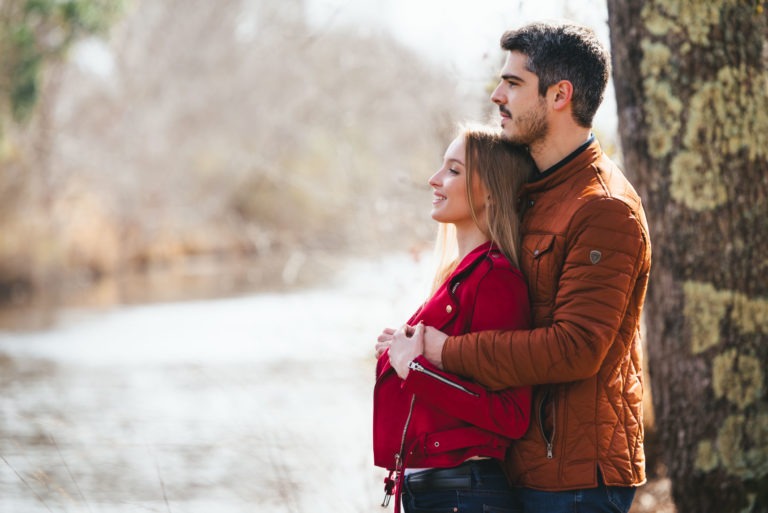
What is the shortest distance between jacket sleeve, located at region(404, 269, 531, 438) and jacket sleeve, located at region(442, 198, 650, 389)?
45mm

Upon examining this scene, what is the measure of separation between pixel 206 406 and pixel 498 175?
7.66 m

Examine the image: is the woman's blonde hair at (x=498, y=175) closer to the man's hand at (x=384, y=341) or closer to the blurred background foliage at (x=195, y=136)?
the man's hand at (x=384, y=341)

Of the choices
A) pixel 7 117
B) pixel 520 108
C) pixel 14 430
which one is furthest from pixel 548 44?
pixel 7 117

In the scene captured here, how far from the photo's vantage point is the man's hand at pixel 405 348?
8.19ft

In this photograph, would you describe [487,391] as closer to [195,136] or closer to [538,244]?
[538,244]

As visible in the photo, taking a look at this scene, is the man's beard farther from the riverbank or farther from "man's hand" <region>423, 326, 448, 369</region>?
the riverbank

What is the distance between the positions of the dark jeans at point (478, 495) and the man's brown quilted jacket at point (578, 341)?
51mm

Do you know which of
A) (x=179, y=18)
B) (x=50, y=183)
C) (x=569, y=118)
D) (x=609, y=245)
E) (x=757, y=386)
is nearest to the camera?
(x=609, y=245)

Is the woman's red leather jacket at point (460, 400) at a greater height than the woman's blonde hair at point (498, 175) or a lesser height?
lesser

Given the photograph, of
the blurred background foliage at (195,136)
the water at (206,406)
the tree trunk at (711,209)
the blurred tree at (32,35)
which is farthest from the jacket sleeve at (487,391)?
the blurred tree at (32,35)

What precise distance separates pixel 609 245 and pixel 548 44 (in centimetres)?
56

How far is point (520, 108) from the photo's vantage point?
8.43 ft

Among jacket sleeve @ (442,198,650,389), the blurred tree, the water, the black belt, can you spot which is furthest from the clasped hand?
the blurred tree

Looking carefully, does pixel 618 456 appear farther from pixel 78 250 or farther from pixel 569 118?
pixel 78 250
